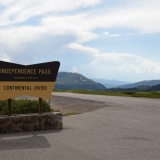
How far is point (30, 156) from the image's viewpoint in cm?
953

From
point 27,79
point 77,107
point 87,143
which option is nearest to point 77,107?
point 77,107

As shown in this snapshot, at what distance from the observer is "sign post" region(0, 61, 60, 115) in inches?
582

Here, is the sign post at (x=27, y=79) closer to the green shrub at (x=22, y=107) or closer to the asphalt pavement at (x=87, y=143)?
the green shrub at (x=22, y=107)

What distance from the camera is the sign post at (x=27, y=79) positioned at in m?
14.8

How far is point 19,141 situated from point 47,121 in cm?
293

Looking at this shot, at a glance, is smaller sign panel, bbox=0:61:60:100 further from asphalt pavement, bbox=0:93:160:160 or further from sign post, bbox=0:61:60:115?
asphalt pavement, bbox=0:93:160:160

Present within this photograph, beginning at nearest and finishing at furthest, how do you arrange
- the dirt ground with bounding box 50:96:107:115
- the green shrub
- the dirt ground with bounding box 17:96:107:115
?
the green shrub
the dirt ground with bounding box 17:96:107:115
the dirt ground with bounding box 50:96:107:115

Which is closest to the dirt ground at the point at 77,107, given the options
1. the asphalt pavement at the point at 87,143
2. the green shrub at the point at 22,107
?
the green shrub at the point at 22,107

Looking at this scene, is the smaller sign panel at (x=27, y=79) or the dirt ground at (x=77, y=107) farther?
the dirt ground at (x=77, y=107)

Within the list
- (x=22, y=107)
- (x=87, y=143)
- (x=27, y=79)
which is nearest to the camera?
(x=87, y=143)

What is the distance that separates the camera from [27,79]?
15.1 m

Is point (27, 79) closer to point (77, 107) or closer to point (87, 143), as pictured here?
point (87, 143)

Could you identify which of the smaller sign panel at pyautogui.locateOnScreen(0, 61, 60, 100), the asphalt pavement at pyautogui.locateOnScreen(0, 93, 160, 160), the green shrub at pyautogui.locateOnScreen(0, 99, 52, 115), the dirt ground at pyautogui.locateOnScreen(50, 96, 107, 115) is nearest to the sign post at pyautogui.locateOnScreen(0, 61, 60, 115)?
the smaller sign panel at pyautogui.locateOnScreen(0, 61, 60, 100)

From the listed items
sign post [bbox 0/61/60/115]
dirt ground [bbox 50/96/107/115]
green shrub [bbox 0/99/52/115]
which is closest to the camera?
sign post [bbox 0/61/60/115]
